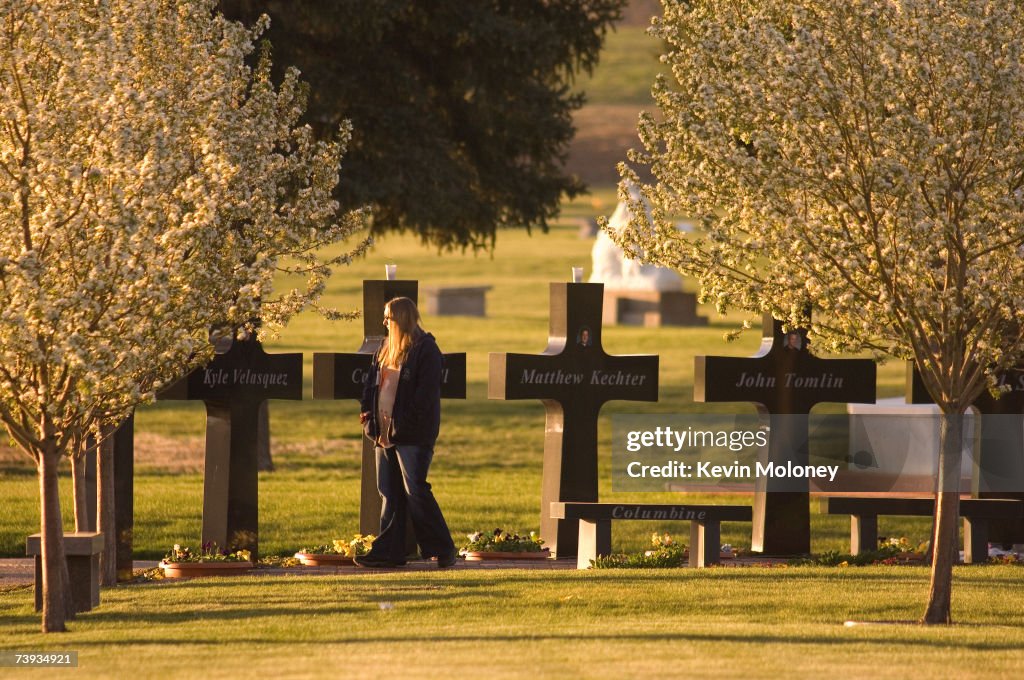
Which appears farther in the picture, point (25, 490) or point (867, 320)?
point (25, 490)

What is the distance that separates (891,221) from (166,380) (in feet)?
14.8

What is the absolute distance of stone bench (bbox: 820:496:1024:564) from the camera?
13766 millimetres

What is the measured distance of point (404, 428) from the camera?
1230cm

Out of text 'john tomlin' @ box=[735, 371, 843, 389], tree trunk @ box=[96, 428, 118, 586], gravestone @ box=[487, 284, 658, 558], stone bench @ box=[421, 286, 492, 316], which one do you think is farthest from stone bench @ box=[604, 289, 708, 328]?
tree trunk @ box=[96, 428, 118, 586]

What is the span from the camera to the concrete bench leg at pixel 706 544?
1330 centimetres

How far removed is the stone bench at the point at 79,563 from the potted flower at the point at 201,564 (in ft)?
7.18

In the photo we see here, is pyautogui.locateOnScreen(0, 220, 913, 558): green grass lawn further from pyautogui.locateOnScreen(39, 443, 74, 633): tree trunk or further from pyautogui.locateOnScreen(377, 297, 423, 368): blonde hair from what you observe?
pyautogui.locateOnScreen(39, 443, 74, 633): tree trunk

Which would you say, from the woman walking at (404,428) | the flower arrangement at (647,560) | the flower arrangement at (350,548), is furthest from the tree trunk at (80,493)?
the flower arrangement at (647,560)

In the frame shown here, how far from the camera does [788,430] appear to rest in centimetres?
1454

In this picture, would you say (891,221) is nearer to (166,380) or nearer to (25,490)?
(166,380)

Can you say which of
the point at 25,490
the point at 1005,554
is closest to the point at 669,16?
the point at 1005,554

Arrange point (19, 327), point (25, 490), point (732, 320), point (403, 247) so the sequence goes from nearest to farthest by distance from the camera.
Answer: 1. point (19, 327)
2. point (25, 490)
3. point (732, 320)
4. point (403, 247)

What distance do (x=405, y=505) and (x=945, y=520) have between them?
4.27 metres

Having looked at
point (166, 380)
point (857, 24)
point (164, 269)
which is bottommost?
point (166, 380)
